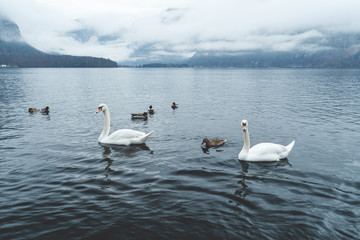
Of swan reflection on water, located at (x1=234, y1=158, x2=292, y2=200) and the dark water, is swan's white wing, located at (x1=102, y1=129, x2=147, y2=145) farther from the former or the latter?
swan reflection on water, located at (x1=234, y1=158, x2=292, y2=200)

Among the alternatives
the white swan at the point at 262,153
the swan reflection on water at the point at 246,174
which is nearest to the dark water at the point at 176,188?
the swan reflection on water at the point at 246,174

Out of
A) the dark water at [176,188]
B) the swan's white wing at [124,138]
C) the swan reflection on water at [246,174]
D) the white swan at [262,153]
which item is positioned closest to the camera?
the dark water at [176,188]

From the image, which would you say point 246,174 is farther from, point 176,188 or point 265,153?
point 176,188

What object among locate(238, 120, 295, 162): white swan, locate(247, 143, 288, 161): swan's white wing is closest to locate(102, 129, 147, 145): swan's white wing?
locate(238, 120, 295, 162): white swan

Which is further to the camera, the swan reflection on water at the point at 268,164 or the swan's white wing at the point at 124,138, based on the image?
the swan's white wing at the point at 124,138

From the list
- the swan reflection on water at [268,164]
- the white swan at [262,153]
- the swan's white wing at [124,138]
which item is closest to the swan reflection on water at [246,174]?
the swan reflection on water at [268,164]

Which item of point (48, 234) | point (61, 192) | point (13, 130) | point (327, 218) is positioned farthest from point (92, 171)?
point (13, 130)

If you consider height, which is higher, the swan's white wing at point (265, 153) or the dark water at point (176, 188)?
the swan's white wing at point (265, 153)

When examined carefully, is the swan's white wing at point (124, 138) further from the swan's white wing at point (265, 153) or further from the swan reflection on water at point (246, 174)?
the swan's white wing at point (265, 153)

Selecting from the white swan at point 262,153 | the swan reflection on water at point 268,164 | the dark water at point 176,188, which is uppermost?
the white swan at point 262,153

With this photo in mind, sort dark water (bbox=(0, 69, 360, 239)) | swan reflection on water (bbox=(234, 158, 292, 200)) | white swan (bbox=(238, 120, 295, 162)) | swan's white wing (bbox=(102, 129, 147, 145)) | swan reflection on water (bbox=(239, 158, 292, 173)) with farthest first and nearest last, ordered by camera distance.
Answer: swan's white wing (bbox=(102, 129, 147, 145))
white swan (bbox=(238, 120, 295, 162))
swan reflection on water (bbox=(239, 158, 292, 173))
swan reflection on water (bbox=(234, 158, 292, 200))
dark water (bbox=(0, 69, 360, 239))

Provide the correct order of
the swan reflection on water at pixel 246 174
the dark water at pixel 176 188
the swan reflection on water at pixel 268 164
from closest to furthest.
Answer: the dark water at pixel 176 188
the swan reflection on water at pixel 246 174
the swan reflection on water at pixel 268 164

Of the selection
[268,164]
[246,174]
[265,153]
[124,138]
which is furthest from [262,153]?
[124,138]

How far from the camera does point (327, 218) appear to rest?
8.65 metres
